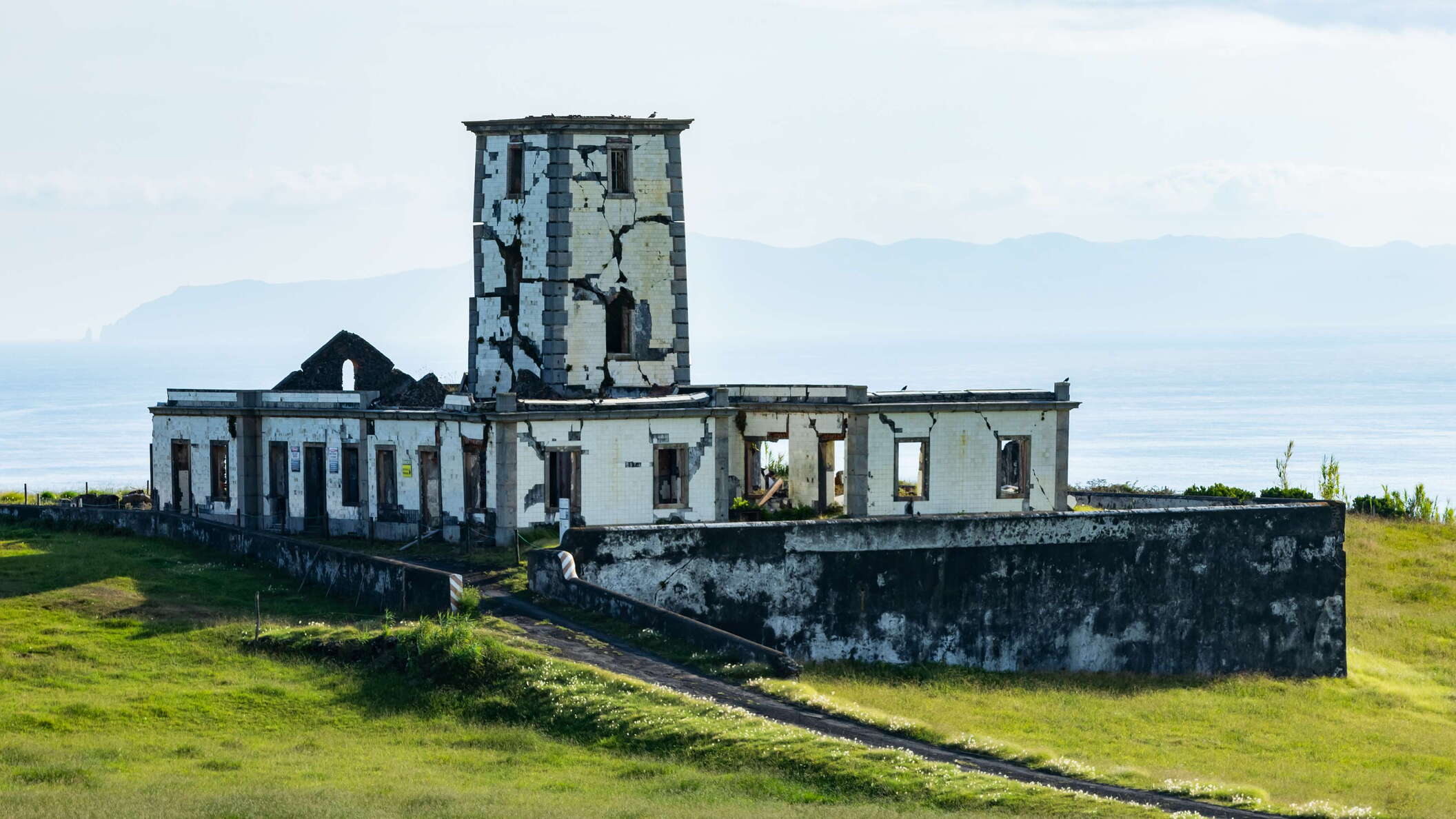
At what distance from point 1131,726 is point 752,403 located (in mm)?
13134

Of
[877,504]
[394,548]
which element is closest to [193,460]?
[394,548]

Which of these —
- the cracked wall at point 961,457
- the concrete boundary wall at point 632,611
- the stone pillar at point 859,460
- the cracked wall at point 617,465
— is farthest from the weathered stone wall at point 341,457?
the cracked wall at point 961,457

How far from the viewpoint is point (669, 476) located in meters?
39.6

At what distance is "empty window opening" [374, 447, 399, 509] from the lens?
132ft

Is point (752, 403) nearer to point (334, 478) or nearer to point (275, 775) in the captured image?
point (334, 478)

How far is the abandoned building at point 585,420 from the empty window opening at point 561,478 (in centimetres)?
4

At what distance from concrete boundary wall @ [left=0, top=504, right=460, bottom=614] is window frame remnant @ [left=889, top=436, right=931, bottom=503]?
11.5 metres

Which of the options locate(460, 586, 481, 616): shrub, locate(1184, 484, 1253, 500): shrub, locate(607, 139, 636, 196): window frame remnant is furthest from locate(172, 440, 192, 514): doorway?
locate(1184, 484, 1253, 500): shrub

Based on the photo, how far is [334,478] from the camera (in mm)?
41438

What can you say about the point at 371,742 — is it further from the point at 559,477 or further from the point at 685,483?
the point at 685,483

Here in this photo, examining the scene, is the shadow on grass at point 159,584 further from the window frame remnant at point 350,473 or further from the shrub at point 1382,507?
the shrub at point 1382,507

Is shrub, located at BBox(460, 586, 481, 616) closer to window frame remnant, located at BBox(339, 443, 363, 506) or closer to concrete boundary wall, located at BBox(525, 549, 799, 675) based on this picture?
concrete boundary wall, located at BBox(525, 549, 799, 675)

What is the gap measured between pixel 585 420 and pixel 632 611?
914cm

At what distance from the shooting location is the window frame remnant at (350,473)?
135 ft
